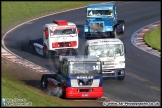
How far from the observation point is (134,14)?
52.8 m

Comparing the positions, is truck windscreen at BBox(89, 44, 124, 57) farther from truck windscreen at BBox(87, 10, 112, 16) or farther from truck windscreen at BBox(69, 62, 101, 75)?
truck windscreen at BBox(87, 10, 112, 16)

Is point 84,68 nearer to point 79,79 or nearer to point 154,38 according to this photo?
point 79,79

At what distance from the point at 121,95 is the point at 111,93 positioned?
691mm

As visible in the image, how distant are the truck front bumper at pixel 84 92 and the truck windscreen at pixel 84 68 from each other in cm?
78

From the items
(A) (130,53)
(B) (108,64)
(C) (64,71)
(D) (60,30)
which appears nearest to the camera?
(C) (64,71)

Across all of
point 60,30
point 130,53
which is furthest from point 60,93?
point 130,53

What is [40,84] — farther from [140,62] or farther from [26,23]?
[26,23]

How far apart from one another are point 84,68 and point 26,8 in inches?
1226

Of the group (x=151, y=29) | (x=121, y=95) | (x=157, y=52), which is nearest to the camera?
(x=121, y=95)

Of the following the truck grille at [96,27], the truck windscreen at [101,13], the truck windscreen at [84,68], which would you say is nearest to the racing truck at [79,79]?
the truck windscreen at [84,68]

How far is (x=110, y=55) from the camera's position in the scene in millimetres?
29703

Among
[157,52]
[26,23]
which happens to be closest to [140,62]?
[157,52]

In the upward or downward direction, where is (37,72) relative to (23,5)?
downward

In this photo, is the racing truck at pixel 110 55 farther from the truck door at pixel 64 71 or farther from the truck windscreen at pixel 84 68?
the truck windscreen at pixel 84 68
